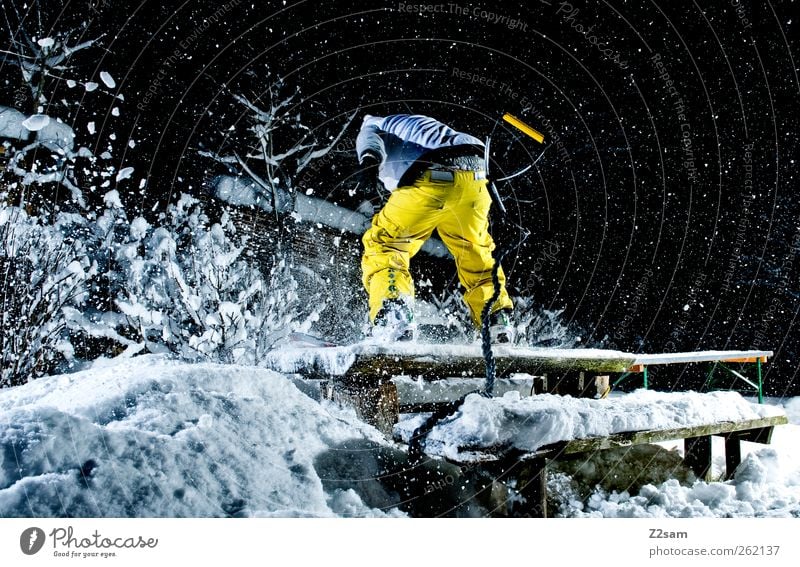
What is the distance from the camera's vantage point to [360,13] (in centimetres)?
170

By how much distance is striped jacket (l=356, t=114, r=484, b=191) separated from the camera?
1515 millimetres

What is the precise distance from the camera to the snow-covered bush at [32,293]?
204 cm

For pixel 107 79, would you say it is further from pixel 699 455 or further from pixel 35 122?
pixel 699 455

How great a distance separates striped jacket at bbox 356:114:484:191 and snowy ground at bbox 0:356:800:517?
75cm

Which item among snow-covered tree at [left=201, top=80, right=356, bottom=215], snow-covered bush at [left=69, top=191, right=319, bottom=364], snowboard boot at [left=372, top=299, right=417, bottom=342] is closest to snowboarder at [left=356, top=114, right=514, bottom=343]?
snowboard boot at [left=372, top=299, right=417, bottom=342]

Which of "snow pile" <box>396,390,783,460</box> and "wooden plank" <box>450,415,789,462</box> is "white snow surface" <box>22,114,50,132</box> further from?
"wooden plank" <box>450,415,789,462</box>

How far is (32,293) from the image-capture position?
217 centimetres

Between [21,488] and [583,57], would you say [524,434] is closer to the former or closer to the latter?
[21,488]

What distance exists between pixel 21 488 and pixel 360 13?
5.43ft
